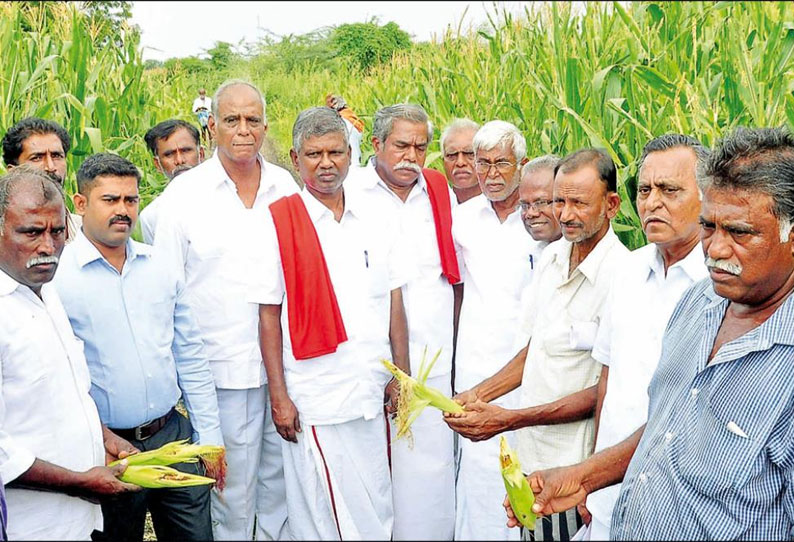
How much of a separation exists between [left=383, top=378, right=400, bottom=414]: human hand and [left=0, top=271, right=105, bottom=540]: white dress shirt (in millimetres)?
1503

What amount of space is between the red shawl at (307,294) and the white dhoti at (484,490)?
86 cm

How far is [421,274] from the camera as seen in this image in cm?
436

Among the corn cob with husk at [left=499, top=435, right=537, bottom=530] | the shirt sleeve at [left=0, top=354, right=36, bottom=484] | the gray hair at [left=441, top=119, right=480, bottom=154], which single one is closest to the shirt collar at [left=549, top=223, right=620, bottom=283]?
the corn cob with husk at [left=499, top=435, right=537, bottom=530]

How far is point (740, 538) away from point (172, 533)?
2.48 meters

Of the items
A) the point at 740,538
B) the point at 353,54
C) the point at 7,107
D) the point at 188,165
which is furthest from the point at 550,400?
the point at 353,54

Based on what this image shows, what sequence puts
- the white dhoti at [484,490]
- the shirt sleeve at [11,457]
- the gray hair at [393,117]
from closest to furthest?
the shirt sleeve at [11,457]
the white dhoti at [484,490]
the gray hair at [393,117]

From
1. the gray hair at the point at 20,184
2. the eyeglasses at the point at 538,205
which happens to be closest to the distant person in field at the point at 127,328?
the gray hair at the point at 20,184

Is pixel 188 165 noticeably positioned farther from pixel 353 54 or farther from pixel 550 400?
pixel 353 54

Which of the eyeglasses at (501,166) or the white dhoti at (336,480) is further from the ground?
the eyeglasses at (501,166)

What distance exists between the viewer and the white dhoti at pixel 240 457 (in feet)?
13.5

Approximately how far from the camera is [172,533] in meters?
3.63

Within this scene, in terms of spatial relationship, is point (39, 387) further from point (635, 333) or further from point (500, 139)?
point (500, 139)

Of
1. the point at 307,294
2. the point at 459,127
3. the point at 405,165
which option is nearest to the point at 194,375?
the point at 307,294

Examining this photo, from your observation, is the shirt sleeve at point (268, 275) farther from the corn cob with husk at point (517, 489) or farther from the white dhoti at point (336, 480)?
the corn cob with husk at point (517, 489)
